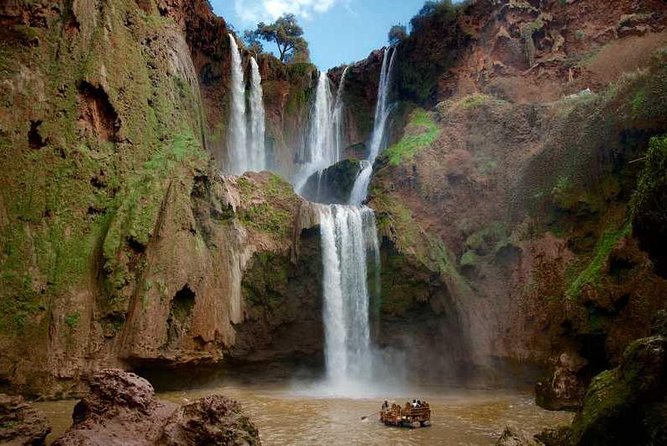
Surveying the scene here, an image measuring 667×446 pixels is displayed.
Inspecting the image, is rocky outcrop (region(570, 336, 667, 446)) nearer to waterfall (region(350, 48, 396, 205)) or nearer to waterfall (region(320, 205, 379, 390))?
waterfall (region(320, 205, 379, 390))

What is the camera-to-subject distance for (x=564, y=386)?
56.6 ft

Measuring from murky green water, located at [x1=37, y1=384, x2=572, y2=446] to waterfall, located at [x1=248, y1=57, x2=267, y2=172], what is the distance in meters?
18.4

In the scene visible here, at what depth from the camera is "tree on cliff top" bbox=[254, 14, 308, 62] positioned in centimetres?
5272

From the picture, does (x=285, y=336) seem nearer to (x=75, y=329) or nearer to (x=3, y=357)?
(x=75, y=329)

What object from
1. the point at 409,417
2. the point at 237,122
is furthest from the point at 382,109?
the point at 409,417

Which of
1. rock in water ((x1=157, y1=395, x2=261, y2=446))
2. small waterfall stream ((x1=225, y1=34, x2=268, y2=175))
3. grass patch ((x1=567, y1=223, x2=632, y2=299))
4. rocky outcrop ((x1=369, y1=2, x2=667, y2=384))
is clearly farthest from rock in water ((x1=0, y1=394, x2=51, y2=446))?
small waterfall stream ((x1=225, y1=34, x2=268, y2=175))

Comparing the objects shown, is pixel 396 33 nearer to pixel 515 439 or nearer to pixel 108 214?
pixel 108 214

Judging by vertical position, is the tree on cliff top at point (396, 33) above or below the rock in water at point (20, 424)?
above

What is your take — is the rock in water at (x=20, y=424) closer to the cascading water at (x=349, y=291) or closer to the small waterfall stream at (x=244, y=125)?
the cascading water at (x=349, y=291)

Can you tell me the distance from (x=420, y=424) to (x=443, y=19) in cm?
3148

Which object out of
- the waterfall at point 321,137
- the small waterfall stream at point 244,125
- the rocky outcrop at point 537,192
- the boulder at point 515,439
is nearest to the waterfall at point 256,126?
the small waterfall stream at point 244,125

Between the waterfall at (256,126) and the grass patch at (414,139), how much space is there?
10045mm

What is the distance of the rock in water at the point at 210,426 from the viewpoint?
10.2 m

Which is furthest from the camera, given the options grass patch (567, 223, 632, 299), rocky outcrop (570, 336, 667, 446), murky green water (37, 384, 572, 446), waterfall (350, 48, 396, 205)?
waterfall (350, 48, 396, 205)
